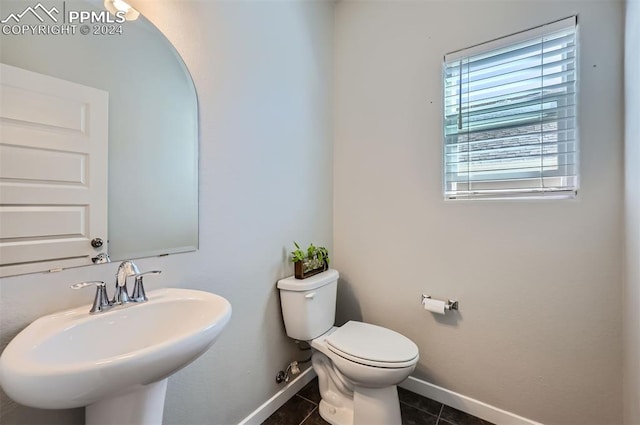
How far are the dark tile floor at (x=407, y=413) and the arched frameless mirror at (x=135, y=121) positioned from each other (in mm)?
1071

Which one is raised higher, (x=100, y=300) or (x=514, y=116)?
(x=514, y=116)

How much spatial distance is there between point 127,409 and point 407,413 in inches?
53.6

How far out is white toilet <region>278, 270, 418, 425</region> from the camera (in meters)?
1.21

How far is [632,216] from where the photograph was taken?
38.2 inches

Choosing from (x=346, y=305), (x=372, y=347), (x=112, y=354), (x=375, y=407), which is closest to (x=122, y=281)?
(x=112, y=354)

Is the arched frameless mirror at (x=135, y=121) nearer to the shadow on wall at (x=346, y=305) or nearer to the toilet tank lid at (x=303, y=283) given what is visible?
the toilet tank lid at (x=303, y=283)

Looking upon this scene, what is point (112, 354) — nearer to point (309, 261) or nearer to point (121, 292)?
point (121, 292)

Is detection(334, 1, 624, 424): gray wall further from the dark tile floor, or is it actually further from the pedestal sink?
the pedestal sink

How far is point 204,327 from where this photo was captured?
28.2 inches

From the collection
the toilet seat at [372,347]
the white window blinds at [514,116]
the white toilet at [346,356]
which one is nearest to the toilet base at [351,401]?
the white toilet at [346,356]

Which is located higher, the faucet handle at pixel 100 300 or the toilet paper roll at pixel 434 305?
the faucet handle at pixel 100 300

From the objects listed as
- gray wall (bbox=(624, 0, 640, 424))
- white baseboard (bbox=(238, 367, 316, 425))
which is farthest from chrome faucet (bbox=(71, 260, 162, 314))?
gray wall (bbox=(624, 0, 640, 424))

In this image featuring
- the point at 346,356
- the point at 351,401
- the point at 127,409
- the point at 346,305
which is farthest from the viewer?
the point at 346,305

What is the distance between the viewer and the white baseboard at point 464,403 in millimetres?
1340
